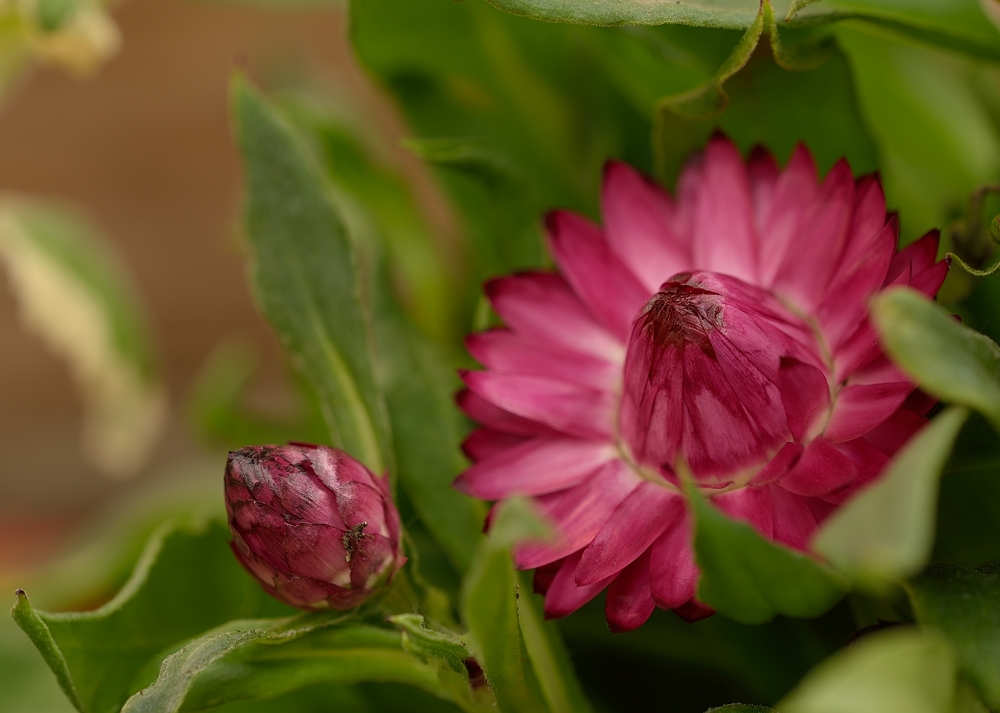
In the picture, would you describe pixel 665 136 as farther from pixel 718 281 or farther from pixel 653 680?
pixel 653 680

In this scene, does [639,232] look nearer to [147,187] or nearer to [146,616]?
[146,616]

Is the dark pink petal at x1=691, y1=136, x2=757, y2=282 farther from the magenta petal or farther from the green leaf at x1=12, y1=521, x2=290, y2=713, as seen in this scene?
the green leaf at x1=12, y1=521, x2=290, y2=713

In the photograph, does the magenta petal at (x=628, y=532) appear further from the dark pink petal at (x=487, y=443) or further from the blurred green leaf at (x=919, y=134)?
the blurred green leaf at (x=919, y=134)

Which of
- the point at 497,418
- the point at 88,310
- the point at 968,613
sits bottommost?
the point at 968,613

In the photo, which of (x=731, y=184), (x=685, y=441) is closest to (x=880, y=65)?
(x=731, y=184)

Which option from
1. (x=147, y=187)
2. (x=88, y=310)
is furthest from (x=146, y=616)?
(x=147, y=187)

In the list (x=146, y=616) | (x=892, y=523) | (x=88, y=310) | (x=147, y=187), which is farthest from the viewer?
(x=147, y=187)
